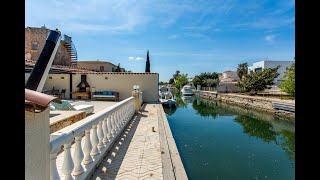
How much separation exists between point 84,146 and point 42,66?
5.89 ft

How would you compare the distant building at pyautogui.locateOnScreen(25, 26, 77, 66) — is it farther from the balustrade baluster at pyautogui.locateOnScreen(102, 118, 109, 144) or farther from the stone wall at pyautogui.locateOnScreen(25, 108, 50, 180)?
the stone wall at pyautogui.locateOnScreen(25, 108, 50, 180)

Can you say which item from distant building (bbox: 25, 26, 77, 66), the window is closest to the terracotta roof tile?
distant building (bbox: 25, 26, 77, 66)

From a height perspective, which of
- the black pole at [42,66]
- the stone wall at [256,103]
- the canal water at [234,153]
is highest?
the black pole at [42,66]

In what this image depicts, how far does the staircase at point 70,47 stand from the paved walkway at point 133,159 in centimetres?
3189

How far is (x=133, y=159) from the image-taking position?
16.7ft

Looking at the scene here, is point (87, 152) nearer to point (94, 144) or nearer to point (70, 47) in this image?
point (94, 144)

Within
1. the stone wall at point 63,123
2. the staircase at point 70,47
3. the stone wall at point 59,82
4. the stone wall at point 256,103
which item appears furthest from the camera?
the staircase at point 70,47

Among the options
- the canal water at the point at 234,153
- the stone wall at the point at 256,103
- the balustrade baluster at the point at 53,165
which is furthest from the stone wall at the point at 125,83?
the balustrade baluster at the point at 53,165

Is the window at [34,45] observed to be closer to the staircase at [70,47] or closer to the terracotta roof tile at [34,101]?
the staircase at [70,47]

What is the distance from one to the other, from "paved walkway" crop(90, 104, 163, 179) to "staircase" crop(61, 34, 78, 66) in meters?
31.9

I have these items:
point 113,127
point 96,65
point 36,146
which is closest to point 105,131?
point 113,127

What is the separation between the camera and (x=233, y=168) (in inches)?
289

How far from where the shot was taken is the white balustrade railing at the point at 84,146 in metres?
2.71
